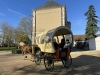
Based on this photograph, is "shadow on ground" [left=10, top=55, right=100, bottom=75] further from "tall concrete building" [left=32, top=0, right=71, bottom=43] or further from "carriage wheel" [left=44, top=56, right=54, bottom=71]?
"tall concrete building" [left=32, top=0, right=71, bottom=43]

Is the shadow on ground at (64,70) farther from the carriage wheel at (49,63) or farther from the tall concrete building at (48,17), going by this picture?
the tall concrete building at (48,17)

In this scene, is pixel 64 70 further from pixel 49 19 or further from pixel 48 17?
pixel 48 17

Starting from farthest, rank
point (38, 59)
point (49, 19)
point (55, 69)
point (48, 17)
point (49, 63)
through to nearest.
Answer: point (48, 17) < point (49, 19) < point (38, 59) < point (55, 69) < point (49, 63)

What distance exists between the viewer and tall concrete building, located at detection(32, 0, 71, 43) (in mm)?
32147

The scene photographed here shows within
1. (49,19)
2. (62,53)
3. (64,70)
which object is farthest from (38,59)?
(49,19)

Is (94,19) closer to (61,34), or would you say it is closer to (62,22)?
(62,22)

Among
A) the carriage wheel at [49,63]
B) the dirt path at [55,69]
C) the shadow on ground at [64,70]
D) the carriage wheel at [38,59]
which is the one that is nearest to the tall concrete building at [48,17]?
the carriage wheel at [38,59]

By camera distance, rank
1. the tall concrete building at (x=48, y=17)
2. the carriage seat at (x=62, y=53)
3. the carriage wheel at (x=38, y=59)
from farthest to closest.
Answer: the tall concrete building at (x=48, y=17) → the carriage wheel at (x=38, y=59) → the carriage seat at (x=62, y=53)

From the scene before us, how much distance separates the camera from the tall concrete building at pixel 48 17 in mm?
32147

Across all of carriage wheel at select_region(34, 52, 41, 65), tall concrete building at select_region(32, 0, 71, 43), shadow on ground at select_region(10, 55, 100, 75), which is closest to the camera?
shadow on ground at select_region(10, 55, 100, 75)

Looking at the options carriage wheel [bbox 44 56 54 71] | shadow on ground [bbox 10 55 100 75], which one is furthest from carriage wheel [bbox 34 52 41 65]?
carriage wheel [bbox 44 56 54 71]

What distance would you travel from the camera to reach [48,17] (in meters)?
32.9

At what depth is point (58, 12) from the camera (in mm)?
32594

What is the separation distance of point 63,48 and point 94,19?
151 feet
